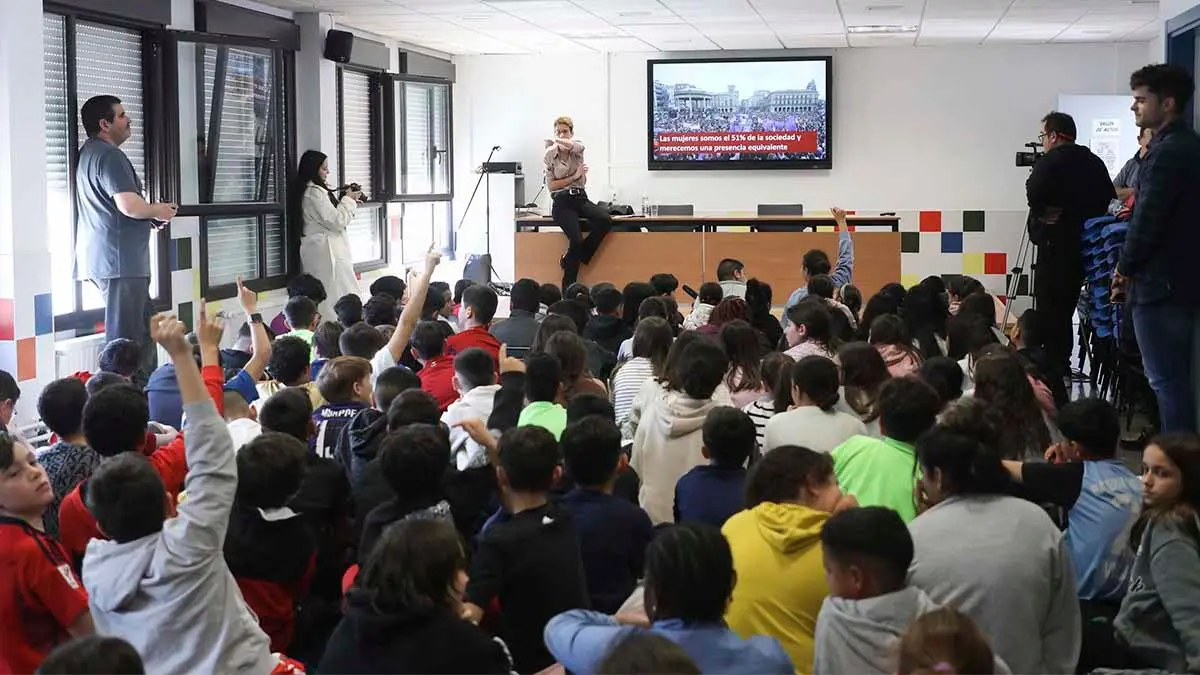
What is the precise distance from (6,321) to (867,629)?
4965mm

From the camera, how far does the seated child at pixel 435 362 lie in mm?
4766

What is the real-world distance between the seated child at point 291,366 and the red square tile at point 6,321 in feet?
6.71

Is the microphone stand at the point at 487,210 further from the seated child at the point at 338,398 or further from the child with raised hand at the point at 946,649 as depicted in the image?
the child with raised hand at the point at 946,649

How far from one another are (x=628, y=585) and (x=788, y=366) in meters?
1.32

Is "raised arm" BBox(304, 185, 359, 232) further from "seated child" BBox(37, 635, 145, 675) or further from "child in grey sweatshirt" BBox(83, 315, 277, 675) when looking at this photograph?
"seated child" BBox(37, 635, 145, 675)

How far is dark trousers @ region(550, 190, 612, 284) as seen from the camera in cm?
1014

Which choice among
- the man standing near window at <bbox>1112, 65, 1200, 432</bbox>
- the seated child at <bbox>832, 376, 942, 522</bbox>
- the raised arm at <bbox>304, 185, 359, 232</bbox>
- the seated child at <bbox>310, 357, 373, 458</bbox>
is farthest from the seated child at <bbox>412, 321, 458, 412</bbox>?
the raised arm at <bbox>304, 185, 359, 232</bbox>

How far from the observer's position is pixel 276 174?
30.9ft

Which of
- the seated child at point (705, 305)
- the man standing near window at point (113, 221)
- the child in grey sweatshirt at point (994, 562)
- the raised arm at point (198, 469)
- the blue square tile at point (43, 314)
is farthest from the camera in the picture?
the man standing near window at point (113, 221)

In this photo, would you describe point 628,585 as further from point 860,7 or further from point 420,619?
point 860,7

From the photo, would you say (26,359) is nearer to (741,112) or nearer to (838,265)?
(838,265)

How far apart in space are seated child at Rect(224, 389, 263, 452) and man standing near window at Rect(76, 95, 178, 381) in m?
3.01

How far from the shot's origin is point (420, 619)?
87.0 inches

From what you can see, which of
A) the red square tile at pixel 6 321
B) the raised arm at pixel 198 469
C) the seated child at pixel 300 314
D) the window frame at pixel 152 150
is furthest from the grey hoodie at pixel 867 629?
the window frame at pixel 152 150
